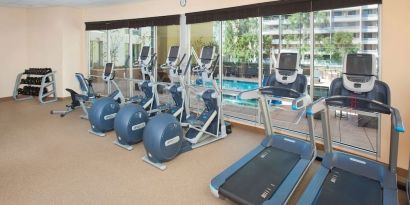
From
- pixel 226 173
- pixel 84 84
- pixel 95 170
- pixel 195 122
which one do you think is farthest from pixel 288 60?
pixel 84 84

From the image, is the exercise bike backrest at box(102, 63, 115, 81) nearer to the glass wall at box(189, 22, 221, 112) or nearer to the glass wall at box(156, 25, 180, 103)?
the glass wall at box(156, 25, 180, 103)

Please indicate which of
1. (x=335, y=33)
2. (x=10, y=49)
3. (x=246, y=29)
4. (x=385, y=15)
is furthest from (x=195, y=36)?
(x=10, y=49)

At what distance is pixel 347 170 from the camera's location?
2865 millimetres

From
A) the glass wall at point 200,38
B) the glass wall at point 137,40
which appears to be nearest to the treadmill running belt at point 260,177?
the glass wall at point 200,38

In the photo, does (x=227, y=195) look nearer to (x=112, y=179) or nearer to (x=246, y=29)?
(x=112, y=179)

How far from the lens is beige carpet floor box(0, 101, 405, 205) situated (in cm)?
281

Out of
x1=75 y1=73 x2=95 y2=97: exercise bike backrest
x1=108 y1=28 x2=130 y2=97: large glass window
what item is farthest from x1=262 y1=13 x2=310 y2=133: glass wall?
x1=108 y1=28 x2=130 y2=97: large glass window

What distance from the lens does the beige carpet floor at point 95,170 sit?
281 centimetres

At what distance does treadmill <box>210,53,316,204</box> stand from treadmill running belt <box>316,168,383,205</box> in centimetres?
29

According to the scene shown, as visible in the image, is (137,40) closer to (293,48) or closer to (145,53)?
(145,53)

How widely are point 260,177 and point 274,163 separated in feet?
1.28

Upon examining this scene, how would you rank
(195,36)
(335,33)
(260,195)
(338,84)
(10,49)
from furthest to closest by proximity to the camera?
(10,49)
(195,36)
(335,33)
(338,84)
(260,195)

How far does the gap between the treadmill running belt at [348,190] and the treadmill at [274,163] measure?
287 mm

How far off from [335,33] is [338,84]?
2.00m
